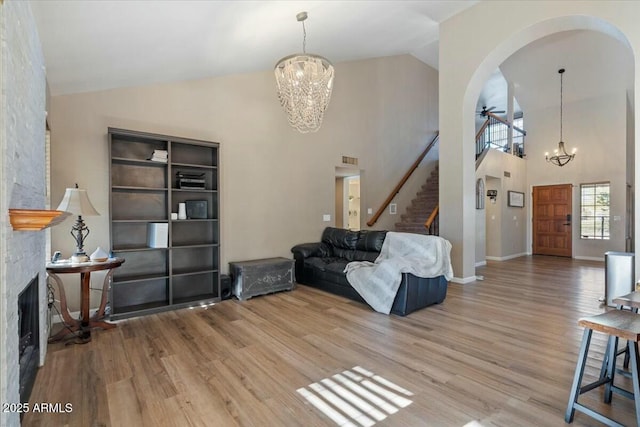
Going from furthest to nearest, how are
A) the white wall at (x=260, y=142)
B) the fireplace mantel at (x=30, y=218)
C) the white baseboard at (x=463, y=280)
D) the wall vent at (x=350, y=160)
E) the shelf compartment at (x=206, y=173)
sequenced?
the wall vent at (x=350, y=160) < the white baseboard at (x=463, y=280) < the shelf compartment at (x=206, y=173) < the white wall at (x=260, y=142) < the fireplace mantel at (x=30, y=218)

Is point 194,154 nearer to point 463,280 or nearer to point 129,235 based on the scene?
point 129,235

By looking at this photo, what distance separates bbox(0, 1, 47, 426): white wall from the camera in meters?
1.36

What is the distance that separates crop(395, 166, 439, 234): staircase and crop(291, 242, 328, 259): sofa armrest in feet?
8.02

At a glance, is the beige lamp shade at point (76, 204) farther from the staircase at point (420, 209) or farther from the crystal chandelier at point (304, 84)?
the staircase at point (420, 209)

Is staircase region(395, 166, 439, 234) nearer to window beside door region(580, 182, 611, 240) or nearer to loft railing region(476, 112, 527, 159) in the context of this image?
loft railing region(476, 112, 527, 159)

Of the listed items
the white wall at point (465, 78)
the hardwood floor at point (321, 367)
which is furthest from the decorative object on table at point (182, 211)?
the white wall at point (465, 78)

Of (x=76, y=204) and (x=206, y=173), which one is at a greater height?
(x=206, y=173)

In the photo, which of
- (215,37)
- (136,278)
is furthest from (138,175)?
(215,37)

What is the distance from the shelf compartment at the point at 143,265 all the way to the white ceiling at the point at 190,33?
2092mm

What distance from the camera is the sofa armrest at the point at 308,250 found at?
17.7 ft

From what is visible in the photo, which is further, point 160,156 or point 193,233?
point 193,233

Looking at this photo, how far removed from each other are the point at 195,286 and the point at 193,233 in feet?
2.59

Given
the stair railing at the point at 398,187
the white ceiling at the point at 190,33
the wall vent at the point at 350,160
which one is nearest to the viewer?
the white ceiling at the point at 190,33

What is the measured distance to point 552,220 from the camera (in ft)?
28.5
